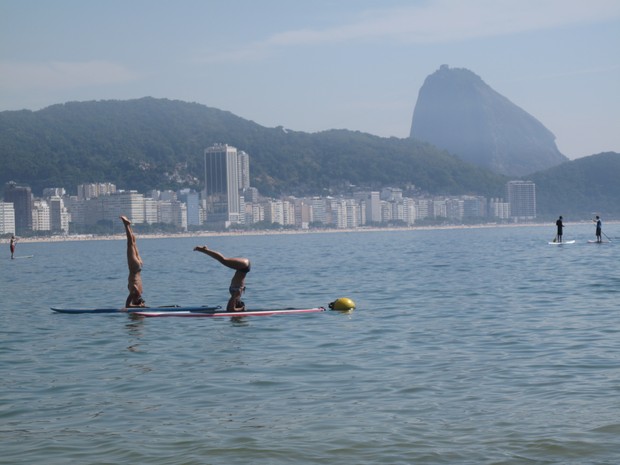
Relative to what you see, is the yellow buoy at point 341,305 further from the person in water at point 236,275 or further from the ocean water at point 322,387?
the person in water at point 236,275

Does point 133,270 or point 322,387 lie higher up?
point 133,270

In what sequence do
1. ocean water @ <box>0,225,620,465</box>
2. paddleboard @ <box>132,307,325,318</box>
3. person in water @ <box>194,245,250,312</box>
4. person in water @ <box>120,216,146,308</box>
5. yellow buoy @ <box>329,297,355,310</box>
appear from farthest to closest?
yellow buoy @ <box>329,297,355,310</box> → person in water @ <box>120,216,146,308</box> → paddleboard @ <box>132,307,325,318</box> → person in water @ <box>194,245,250,312</box> → ocean water @ <box>0,225,620,465</box>

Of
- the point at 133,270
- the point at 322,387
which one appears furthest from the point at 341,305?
the point at 322,387

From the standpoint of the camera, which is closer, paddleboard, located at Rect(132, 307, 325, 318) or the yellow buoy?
paddleboard, located at Rect(132, 307, 325, 318)


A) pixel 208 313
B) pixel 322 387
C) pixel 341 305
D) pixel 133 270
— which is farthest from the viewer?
pixel 341 305

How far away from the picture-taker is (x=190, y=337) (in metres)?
18.9

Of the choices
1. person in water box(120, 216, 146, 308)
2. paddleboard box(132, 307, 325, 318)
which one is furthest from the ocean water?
person in water box(120, 216, 146, 308)

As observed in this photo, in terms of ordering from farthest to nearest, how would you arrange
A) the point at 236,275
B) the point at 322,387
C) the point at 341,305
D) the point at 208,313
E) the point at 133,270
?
the point at 341,305, the point at 133,270, the point at 208,313, the point at 236,275, the point at 322,387

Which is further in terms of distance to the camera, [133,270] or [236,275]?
[133,270]

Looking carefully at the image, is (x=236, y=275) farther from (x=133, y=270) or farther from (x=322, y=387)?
(x=322, y=387)

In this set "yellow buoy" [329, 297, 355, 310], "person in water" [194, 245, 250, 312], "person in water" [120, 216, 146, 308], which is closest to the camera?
"person in water" [194, 245, 250, 312]

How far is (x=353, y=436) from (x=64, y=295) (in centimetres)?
2568

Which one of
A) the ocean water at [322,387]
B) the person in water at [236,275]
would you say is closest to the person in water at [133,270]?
the ocean water at [322,387]

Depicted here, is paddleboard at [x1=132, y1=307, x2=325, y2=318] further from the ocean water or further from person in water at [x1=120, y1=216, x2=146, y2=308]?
person in water at [x1=120, y1=216, x2=146, y2=308]
